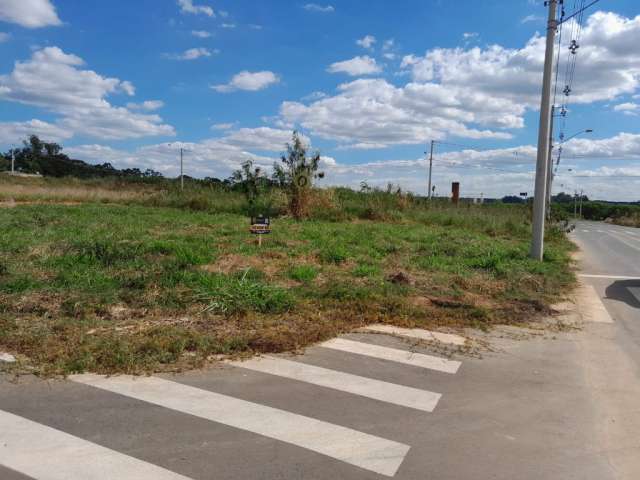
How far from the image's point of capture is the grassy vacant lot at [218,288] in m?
5.86

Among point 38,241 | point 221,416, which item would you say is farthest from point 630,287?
point 38,241

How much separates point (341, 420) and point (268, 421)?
1.84ft

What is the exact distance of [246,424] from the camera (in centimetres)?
405

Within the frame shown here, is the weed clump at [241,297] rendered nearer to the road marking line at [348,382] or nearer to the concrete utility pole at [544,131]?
the road marking line at [348,382]

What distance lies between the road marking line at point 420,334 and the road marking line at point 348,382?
1.68 metres

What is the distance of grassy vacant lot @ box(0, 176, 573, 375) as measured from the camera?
5.86m

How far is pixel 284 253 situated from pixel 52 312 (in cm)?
570

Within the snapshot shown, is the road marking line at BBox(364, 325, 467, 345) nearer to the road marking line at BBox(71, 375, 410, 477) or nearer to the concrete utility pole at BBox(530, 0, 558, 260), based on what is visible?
the road marking line at BBox(71, 375, 410, 477)

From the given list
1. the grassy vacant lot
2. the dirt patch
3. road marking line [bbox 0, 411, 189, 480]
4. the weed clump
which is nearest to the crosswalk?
road marking line [bbox 0, 411, 189, 480]

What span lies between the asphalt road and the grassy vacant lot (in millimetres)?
714

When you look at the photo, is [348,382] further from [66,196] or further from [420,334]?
[66,196]

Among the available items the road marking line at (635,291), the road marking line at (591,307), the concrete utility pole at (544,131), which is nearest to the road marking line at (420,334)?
the road marking line at (591,307)

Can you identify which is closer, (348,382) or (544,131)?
(348,382)

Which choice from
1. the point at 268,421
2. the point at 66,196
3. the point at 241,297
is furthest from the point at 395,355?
the point at 66,196
